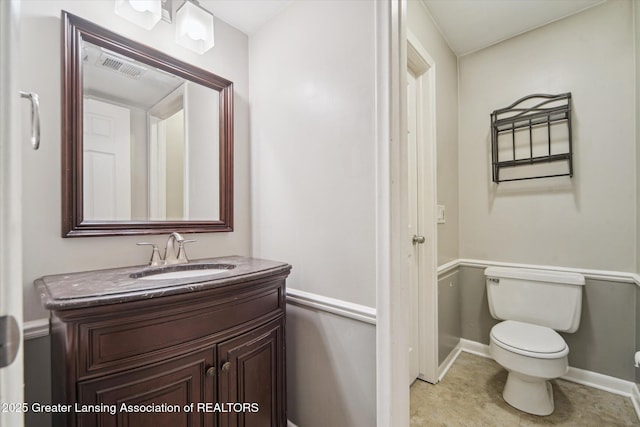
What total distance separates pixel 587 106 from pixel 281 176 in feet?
6.81

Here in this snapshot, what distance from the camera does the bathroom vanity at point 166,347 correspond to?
0.74m

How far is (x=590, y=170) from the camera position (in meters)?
1.79

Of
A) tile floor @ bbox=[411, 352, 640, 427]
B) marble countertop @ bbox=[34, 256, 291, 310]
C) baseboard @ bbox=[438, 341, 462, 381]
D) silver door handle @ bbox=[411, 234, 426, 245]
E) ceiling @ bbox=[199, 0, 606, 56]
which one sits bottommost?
tile floor @ bbox=[411, 352, 640, 427]

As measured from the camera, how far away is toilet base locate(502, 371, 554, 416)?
155 cm

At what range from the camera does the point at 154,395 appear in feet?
2.77

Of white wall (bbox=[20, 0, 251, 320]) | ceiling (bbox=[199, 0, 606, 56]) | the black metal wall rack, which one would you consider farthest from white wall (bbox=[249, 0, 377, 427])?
the black metal wall rack

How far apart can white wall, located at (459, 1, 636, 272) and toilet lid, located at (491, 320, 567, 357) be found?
50 centimetres

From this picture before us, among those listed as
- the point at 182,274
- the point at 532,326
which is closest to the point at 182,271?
the point at 182,274

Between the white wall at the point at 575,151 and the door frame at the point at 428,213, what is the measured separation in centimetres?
66

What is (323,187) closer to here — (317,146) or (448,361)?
(317,146)

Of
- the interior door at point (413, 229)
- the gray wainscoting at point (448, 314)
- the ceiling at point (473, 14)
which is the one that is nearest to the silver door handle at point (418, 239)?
the interior door at point (413, 229)

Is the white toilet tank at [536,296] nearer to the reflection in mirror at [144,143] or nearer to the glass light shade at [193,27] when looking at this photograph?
the reflection in mirror at [144,143]

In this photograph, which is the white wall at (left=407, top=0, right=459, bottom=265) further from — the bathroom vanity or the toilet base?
the bathroom vanity

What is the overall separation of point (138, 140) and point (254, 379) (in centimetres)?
119
